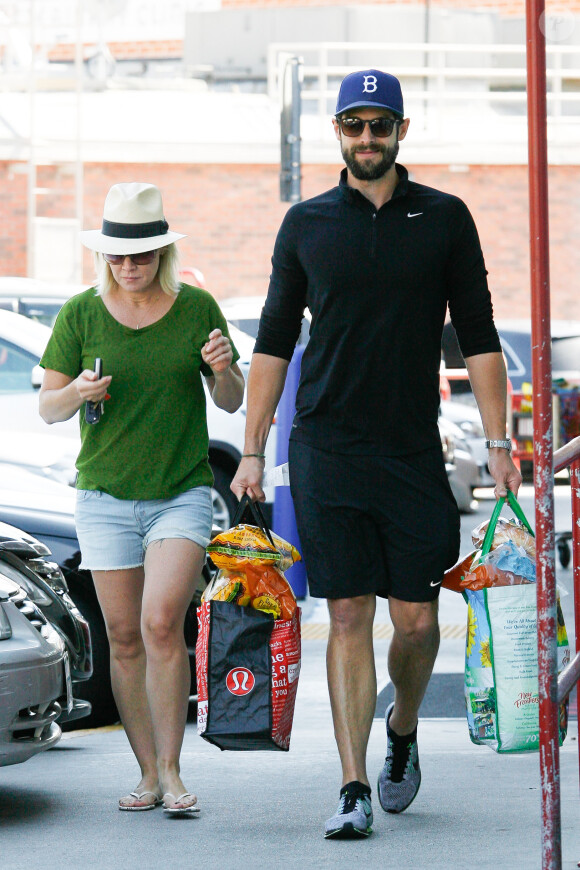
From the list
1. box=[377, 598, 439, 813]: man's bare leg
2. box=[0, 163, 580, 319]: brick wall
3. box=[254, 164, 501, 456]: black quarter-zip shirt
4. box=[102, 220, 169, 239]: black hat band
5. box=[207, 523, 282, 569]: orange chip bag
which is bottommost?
box=[377, 598, 439, 813]: man's bare leg

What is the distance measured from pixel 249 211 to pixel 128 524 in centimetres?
2236

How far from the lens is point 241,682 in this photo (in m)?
4.34

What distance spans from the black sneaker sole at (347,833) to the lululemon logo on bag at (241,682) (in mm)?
450

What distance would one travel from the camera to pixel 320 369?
4.44 meters

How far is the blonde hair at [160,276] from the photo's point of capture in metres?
4.70

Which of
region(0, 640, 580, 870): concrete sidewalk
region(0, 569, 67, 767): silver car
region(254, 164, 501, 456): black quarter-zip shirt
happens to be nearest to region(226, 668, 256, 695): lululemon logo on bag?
region(0, 640, 580, 870): concrete sidewalk

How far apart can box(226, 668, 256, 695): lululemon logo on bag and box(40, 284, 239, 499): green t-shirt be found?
0.58m

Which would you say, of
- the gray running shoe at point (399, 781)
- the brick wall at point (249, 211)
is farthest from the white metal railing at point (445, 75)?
the gray running shoe at point (399, 781)

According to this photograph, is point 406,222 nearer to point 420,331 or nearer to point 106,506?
Answer: point 420,331

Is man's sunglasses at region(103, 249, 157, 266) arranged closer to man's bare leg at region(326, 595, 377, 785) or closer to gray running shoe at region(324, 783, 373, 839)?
man's bare leg at region(326, 595, 377, 785)

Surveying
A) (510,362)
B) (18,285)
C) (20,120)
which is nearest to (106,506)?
(18,285)

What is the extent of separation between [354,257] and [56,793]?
2018mm

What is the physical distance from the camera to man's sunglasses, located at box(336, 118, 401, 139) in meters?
4.39

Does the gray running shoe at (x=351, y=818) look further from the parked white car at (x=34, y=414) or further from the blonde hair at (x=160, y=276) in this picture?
the parked white car at (x=34, y=414)
